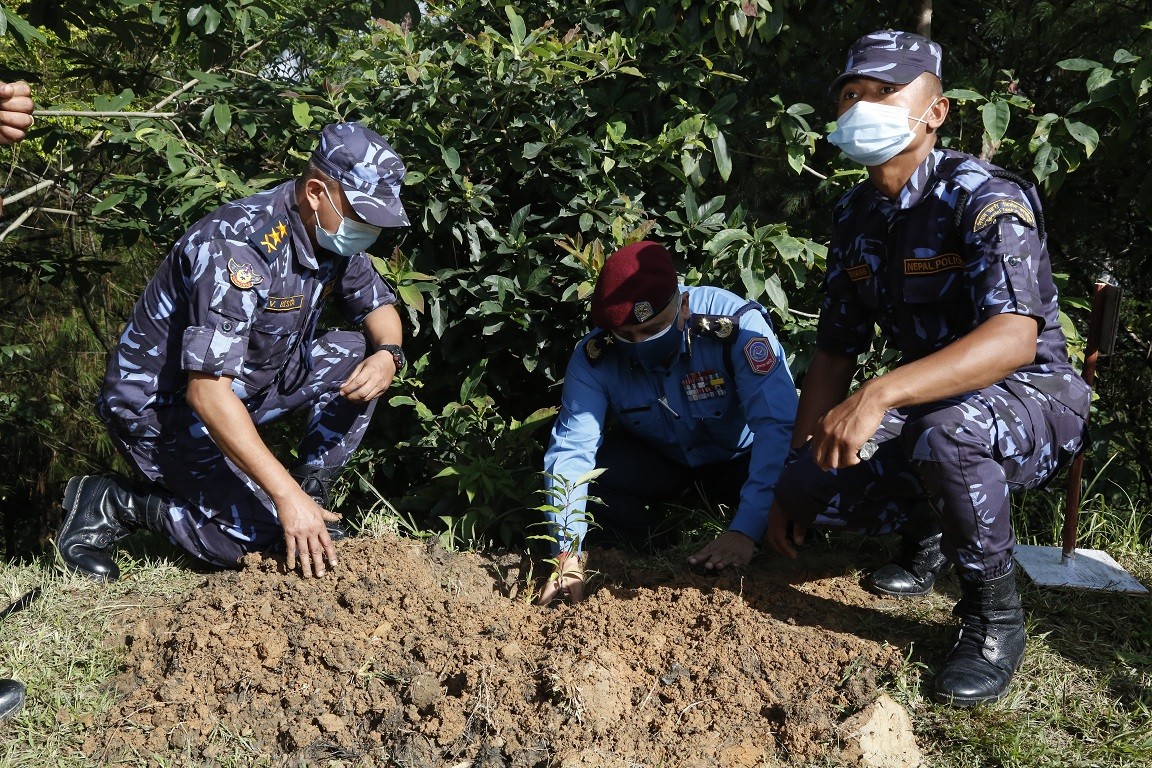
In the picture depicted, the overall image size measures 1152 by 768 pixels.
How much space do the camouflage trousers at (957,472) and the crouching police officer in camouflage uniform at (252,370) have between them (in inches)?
55.1

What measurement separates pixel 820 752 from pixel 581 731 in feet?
1.74

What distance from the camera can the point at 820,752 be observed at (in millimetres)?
2191

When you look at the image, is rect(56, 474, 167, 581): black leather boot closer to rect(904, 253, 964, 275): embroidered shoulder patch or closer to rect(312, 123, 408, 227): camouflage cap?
rect(312, 123, 408, 227): camouflage cap

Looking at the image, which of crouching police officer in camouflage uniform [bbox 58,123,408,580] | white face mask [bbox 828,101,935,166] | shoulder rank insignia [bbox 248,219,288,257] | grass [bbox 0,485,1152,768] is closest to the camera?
grass [bbox 0,485,1152,768]

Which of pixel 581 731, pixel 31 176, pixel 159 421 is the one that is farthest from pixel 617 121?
pixel 31 176

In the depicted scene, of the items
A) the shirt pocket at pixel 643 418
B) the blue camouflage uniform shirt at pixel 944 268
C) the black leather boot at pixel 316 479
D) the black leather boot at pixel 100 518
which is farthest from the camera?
the black leather boot at pixel 316 479

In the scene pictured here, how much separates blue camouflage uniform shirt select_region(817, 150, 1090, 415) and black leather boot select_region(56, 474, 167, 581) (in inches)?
88.3

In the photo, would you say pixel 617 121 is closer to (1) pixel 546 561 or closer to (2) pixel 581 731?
(1) pixel 546 561

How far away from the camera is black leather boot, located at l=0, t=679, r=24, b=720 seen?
244 centimetres

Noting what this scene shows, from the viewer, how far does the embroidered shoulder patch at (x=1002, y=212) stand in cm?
238

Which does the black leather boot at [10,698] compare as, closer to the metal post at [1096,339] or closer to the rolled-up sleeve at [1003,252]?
the rolled-up sleeve at [1003,252]

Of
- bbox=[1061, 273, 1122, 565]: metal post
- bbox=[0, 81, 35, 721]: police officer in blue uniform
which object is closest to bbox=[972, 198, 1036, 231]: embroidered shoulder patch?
bbox=[1061, 273, 1122, 565]: metal post

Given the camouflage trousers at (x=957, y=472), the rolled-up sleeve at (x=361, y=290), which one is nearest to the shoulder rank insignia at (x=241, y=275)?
the rolled-up sleeve at (x=361, y=290)

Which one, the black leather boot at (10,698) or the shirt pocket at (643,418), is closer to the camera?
the black leather boot at (10,698)
